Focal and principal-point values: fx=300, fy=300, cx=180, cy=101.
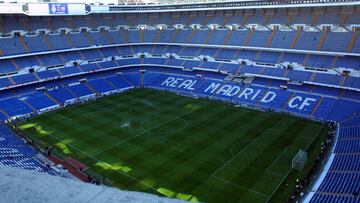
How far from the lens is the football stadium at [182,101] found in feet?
79.5

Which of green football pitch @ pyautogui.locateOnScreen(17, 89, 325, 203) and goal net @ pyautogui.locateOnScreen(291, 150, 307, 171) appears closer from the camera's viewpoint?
green football pitch @ pyautogui.locateOnScreen(17, 89, 325, 203)

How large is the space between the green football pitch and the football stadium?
0.53 feet

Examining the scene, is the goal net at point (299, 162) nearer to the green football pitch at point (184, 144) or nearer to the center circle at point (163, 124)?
the green football pitch at point (184, 144)

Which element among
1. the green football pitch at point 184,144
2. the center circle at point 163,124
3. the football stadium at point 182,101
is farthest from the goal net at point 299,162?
the center circle at point 163,124

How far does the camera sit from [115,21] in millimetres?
65688

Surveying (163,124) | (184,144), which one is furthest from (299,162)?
(163,124)

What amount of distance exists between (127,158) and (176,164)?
16.0 ft

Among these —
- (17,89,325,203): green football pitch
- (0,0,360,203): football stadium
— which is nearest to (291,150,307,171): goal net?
(0,0,360,203): football stadium

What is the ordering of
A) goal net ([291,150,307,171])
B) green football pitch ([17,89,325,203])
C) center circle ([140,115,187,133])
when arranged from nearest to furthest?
1. green football pitch ([17,89,325,203])
2. goal net ([291,150,307,171])
3. center circle ([140,115,187,133])

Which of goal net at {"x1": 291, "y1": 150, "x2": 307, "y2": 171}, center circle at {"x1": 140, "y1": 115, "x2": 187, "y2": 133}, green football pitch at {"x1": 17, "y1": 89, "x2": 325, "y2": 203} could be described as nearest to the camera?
green football pitch at {"x1": 17, "y1": 89, "x2": 325, "y2": 203}

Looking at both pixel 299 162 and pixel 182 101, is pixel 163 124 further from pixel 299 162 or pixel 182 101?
pixel 299 162

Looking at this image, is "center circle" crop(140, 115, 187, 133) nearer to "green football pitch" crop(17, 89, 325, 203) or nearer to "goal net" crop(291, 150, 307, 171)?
"green football pitch" crop(17, 89, 325, 203)

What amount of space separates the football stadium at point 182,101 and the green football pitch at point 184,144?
6.3 inches

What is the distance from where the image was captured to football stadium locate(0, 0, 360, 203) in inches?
953
